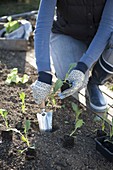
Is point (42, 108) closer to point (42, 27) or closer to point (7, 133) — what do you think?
point (7, 133)

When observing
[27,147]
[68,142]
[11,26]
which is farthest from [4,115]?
[11,26]

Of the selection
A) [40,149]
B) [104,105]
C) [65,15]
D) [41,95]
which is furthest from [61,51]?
[40,149]

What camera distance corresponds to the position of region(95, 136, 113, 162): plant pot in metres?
2.42

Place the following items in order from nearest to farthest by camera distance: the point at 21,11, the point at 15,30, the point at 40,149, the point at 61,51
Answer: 1. the point at 40,149
2. the point at 61,51
3. the point at 15,30
4. the point at 21,11

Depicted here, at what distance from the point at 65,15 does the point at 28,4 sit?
251 centimetres

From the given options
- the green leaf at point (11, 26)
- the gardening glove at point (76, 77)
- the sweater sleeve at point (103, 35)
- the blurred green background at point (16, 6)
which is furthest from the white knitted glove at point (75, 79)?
the blurred green background at point (16, 6)

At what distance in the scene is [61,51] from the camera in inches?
126

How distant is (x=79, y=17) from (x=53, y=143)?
912mm

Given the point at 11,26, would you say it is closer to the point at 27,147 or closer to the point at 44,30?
the point at 44,30

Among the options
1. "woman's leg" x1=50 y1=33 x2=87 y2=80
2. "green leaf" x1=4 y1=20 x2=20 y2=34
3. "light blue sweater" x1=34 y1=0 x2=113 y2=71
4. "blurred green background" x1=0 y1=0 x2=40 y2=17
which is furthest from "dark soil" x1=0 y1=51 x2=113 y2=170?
"blurred green background" x1=0 y1=0 x2=40 y2=17

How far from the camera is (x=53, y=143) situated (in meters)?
2.59

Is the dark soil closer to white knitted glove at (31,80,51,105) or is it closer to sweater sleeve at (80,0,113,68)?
white knitted glove at (31,80,51,105)

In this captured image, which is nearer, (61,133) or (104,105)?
(61,133)

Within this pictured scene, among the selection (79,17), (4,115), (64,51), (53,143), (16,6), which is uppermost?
(79,17)
